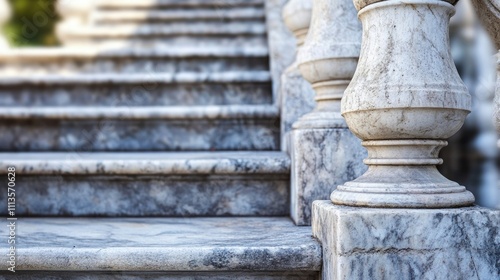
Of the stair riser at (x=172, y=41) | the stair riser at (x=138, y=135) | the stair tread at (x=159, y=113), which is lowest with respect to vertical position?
the stair riser at (x=138, y=135)

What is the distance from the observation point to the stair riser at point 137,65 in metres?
2.94

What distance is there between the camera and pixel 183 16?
148 inches

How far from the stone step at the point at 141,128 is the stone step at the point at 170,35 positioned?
4.23ft

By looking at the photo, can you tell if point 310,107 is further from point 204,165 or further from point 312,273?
point 312,273

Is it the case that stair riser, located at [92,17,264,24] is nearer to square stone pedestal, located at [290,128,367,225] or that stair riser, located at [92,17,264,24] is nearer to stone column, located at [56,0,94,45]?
stone column, located at [56,0,94,45]

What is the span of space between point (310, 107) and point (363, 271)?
1.00 meters

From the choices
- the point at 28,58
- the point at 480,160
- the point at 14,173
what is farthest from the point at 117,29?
the point at 480,160

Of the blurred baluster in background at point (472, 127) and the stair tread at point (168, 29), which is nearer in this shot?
the blurred baluster in background at point (472, 127)

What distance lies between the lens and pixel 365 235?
110 cm

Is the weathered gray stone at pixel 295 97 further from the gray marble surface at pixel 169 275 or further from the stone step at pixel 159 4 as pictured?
the stone step at pixel 159 4

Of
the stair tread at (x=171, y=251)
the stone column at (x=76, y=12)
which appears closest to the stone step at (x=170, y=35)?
the stone column at (x=76, y=12)

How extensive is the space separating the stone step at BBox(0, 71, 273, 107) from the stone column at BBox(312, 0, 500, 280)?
4.66ft

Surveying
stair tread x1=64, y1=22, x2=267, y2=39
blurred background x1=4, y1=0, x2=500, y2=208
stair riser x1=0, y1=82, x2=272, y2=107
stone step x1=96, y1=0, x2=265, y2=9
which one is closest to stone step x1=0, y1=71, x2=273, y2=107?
stair riser x1=0, y1=82, x2=272, y2=107

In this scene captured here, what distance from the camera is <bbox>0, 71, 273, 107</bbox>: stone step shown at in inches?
101
